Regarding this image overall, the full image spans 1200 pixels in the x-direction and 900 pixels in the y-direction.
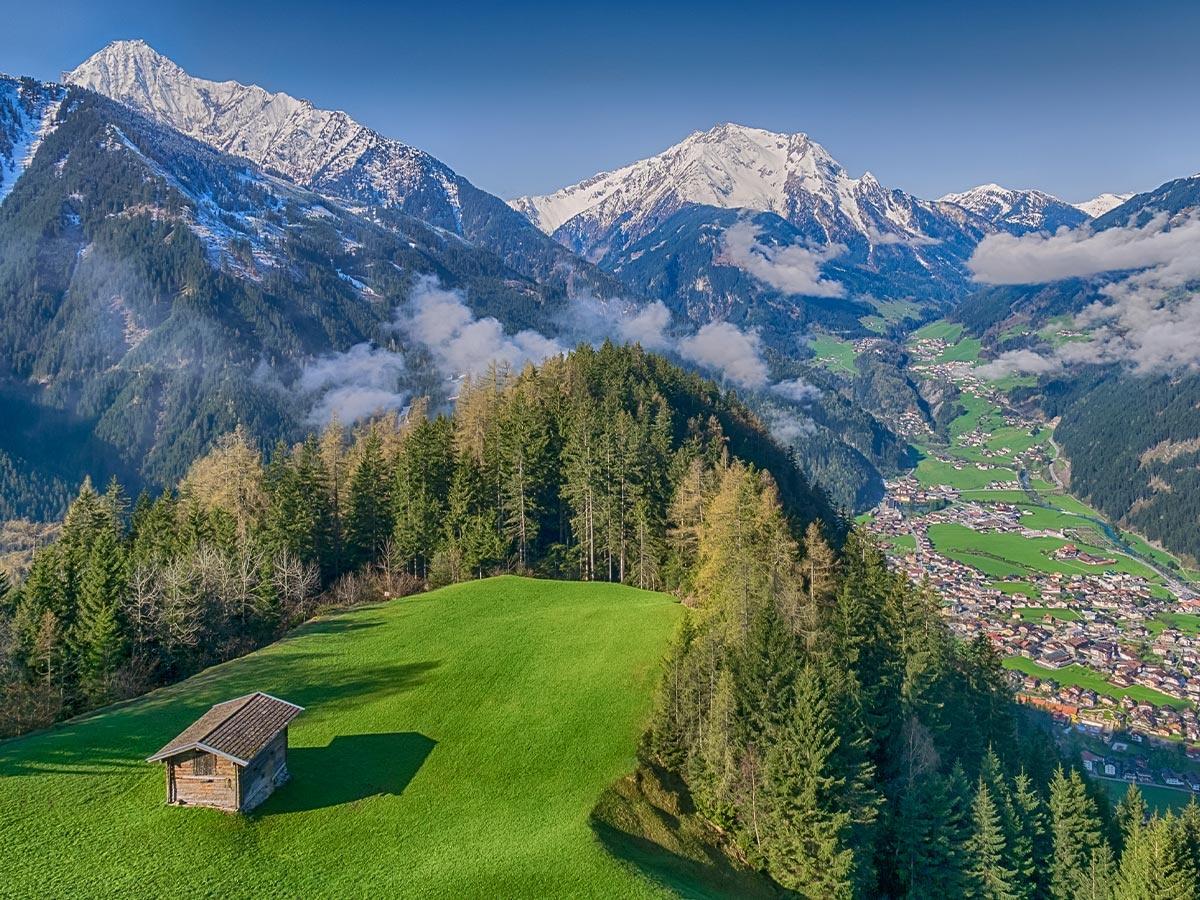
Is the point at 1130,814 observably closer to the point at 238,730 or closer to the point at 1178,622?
the point at 238,730

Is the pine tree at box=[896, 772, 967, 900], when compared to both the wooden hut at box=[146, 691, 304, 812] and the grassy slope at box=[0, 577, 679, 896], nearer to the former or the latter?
the grassy slope at box=[0, 577, 679, 896]

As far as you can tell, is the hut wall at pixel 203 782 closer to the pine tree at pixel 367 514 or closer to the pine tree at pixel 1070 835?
the pine tree at pixel 367 514

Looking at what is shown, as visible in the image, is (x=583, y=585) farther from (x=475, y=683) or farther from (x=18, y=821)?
(x=18, y=821)

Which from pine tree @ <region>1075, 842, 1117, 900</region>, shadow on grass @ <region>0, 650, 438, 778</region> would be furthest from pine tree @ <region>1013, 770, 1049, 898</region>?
shadow on grass @ <region>0, 650, 438, 778</region>

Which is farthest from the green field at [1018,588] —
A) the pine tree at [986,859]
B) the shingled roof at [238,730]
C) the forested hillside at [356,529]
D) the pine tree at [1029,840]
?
the shingled roof at [238,730]

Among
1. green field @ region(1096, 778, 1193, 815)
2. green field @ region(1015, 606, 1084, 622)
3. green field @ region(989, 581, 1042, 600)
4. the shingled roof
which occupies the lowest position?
green field @ region(1096, 778, 1193, 815)

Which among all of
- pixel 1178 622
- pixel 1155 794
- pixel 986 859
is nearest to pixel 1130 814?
pixel 986 859

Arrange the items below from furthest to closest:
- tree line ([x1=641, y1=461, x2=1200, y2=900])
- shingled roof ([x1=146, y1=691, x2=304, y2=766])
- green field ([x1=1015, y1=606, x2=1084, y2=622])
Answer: green field ([x1=1015, y1=606, x2=1084, y2=622]), tree line ([x1=641, y1=461, x2=1200, y2=900]), shingled roof ([x1=146, y1=691, x2=304, y2=766])
